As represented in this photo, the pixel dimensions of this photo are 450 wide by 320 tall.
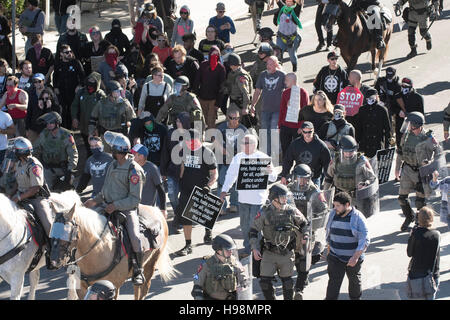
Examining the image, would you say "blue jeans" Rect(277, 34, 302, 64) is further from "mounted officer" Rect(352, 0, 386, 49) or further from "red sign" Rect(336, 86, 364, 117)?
"red sign" Rect(336, 86, 364, 117)

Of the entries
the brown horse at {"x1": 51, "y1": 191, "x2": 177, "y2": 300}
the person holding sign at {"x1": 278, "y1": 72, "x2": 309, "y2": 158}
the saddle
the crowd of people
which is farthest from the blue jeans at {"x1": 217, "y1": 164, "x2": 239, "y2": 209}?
the brown horse at {"x1": 51, "y1": 191, "x2": 177, "y2": 300}

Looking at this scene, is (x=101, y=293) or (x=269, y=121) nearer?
(x=101, y=293)

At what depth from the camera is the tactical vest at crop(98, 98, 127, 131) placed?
56.0 ft

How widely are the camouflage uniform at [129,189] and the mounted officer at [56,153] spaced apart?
3223 mm

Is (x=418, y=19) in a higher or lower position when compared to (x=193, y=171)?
higher

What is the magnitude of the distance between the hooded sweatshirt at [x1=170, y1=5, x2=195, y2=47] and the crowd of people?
0.10ft

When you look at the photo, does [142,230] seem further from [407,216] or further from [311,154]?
[407,216]

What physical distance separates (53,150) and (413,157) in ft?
17.9

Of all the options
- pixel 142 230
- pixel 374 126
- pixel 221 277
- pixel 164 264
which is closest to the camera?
pixel 221 277

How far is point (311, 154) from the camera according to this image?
15055 millimetres

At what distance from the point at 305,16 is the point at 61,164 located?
14718 millimetres

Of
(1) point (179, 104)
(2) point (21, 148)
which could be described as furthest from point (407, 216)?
(2) point (21, 148)

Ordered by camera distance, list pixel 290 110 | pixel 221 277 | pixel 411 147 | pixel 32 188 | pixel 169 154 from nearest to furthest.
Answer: pixel 221 277 → pixel 32 188 → pixel 411 147 → pixel 169 154 → pixel 290 110

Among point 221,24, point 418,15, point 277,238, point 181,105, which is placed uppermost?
point 221,24
